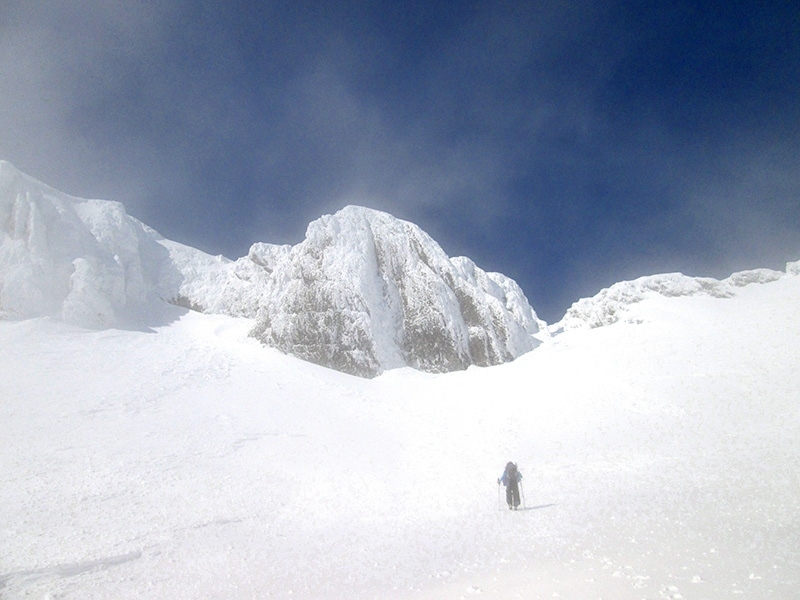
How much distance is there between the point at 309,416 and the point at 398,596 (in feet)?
57.5

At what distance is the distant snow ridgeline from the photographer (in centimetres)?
3628

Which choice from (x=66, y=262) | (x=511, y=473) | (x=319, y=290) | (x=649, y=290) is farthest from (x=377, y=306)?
(x=649, y=290)

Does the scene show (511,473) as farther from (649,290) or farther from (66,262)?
(649,290)

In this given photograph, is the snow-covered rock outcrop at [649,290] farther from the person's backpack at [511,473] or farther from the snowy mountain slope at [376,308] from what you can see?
the person's backpack at [511,473]

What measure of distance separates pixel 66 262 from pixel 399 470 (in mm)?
36814

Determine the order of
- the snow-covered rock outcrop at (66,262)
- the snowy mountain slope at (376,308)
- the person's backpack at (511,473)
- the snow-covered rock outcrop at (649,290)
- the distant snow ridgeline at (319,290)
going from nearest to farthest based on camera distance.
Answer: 1. the person's backpack at (511,473)
2. the snow-covered rock outcrop at (66,262)
3. the distant snow ridgeline at (319,290)
4. the snowy mountain slope at (376,308)
5. the snow-covered rock outcrop at (649,290)

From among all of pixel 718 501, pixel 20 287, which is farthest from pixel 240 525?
pixel 20 287

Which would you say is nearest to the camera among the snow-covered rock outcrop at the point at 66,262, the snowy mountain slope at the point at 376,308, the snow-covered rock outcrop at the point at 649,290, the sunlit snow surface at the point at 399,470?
the sunlit snow surface at the point at 399,470

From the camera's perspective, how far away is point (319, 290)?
1572 inches

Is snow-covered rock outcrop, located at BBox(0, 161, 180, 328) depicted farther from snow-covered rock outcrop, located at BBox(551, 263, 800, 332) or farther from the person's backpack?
snow-covered rock outcrop, located at BBox(551, 263, 800, 332)

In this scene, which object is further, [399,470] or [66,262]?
[66,262]

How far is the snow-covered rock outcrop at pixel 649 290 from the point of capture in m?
55.4

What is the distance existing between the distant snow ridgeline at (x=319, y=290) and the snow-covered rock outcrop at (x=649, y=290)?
15707mm

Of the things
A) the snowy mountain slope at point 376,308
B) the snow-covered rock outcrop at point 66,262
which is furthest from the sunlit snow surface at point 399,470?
the snowy mountain slope at point 376,308
